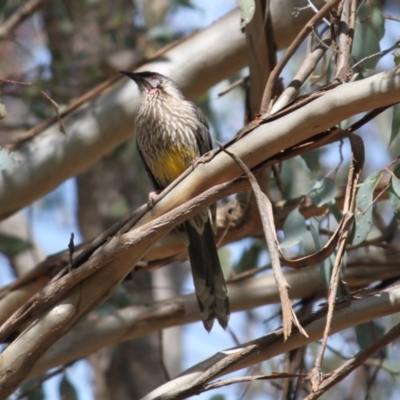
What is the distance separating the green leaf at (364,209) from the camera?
7.04 feet

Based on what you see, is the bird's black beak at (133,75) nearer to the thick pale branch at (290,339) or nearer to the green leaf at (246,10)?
the green leaf at (246,10)

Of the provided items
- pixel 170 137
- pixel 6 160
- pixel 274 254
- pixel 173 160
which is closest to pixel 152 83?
pixel 170 137

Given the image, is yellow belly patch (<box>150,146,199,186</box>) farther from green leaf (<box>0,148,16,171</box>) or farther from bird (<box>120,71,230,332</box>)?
green leaf (<box>0,148,16,171</box>)

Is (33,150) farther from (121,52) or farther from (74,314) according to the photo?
(121,52)

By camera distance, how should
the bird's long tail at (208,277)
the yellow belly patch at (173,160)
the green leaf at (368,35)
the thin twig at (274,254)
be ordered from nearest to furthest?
1. the thin twig at (274,254)
2. the green leaf at (368,35)
3. the bird's long tail at (208,277)
4. the yellow belly patch at (173,160)

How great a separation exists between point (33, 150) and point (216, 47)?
2.75ft

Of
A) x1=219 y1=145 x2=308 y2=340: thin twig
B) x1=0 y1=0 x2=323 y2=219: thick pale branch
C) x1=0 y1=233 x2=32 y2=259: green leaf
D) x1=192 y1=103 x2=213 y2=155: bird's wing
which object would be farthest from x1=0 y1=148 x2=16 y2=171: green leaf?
x1=0 y1=233 x2=32 y2=259: green leaf

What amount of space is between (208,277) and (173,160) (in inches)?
24.1

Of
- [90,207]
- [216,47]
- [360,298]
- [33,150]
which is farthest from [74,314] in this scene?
[90,207]

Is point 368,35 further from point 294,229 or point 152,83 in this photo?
point 152,83

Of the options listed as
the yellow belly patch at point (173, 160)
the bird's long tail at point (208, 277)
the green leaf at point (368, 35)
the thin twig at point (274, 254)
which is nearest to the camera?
the thin twig at point (274, 254)

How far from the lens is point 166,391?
2141mm

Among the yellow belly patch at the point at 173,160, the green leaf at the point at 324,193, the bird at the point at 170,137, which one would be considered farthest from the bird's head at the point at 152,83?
the green leaf at the point at 324,193

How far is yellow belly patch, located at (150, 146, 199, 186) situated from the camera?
331 cm
